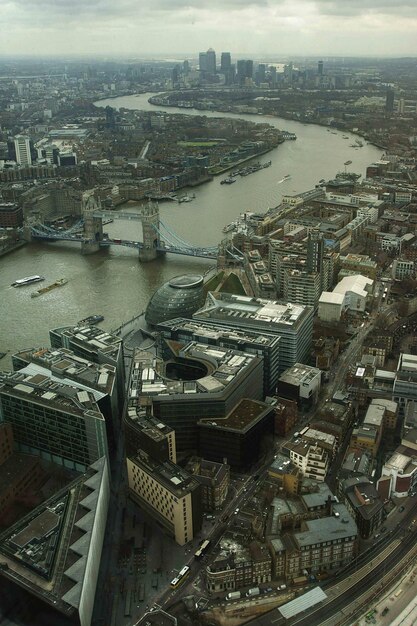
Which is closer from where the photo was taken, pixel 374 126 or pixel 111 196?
pixel 111 196

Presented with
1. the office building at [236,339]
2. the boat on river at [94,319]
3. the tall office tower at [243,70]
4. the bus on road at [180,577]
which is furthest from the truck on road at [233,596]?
the tall office tower at [243,70]

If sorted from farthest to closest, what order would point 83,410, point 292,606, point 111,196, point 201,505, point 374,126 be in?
point 374,126 < point 111,196 < point 83,410 < point 201,505 < point 292,606

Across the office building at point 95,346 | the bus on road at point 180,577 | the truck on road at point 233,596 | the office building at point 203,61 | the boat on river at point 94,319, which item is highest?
the office building at point 203,61

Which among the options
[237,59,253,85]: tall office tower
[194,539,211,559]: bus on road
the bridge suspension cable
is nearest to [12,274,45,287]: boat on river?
the bridge suspension cable

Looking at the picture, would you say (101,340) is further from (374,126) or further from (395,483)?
(374,126)

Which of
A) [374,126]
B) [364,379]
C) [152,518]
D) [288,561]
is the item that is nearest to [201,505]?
[152,518]

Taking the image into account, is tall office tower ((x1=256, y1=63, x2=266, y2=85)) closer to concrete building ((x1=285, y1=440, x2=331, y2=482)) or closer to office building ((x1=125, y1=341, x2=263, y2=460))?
office building ((x1=125, y1=341, x2=263, y2=460))

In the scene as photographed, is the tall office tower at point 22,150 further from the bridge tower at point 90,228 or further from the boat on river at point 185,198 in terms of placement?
the bridge tower at point 90,228
